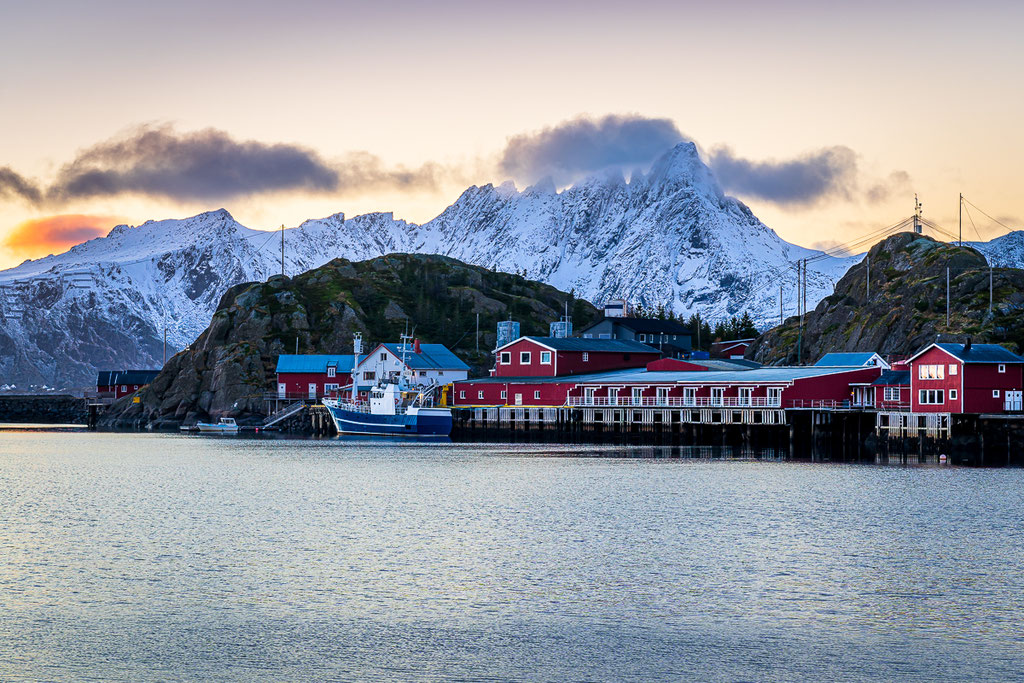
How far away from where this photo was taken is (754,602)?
32.6 m

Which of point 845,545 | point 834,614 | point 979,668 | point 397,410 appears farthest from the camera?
point 397,410

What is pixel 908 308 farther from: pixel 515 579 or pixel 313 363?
pixel 515 579

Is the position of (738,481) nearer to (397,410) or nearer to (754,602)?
(754,602)

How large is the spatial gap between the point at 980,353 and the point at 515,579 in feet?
210

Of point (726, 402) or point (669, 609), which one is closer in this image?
point (669, 609)

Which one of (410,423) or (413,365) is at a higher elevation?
(413,365)

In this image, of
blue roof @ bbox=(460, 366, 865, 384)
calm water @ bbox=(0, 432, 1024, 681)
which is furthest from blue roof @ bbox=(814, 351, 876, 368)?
calm water @ bbox=(0, 432, 1024, 681)

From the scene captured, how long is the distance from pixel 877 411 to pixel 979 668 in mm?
72469

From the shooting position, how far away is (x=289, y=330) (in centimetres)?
17262

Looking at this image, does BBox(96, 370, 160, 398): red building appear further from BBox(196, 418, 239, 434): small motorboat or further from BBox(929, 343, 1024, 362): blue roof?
BBox(929, 343, 1024, 362): blue roof

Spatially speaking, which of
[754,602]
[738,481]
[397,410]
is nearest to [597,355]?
[397,410]

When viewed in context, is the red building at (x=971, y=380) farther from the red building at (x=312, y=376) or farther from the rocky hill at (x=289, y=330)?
the rocky hill at (x=289, y=330)

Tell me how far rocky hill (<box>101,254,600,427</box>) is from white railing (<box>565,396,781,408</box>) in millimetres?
54271

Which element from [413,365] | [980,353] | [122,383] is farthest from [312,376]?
[980,353]
